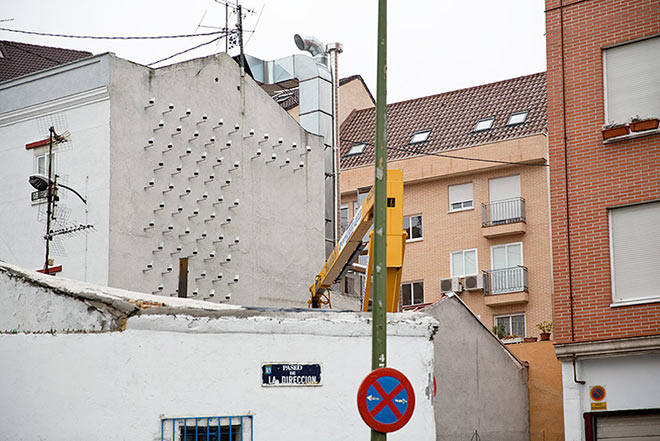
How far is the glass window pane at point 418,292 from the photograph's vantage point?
43594 mm

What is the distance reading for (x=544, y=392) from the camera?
2695 cm

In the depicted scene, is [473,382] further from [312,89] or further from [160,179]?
[312,89]

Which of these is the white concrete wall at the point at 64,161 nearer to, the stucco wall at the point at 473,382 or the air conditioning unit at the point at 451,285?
the stucco wall at the point at 473,382

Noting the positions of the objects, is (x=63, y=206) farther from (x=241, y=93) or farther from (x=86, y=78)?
(x=241, y=93)

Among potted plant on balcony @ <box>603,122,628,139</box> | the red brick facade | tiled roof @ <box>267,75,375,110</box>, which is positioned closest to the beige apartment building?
tiled roof @ <box>267,75,375,110</box>

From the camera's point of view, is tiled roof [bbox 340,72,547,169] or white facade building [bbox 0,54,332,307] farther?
tiled roof [bbox 340,72,547,169]

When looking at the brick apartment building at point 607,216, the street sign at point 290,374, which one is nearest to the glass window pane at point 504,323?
the brick apartment building at point 607,216

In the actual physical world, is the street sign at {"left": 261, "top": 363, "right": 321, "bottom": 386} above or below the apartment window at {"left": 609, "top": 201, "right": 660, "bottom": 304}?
below

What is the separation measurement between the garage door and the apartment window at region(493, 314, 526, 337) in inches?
813

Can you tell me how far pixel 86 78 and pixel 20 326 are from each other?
39.8 feet

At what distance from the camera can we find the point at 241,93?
29.9 m

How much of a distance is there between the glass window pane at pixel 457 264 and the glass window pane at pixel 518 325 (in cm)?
308

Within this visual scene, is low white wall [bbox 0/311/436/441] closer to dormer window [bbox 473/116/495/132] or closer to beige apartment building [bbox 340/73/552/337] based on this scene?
beige apartment building [bbox 340/73/552/337]

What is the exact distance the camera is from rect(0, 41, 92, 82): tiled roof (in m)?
35.3
